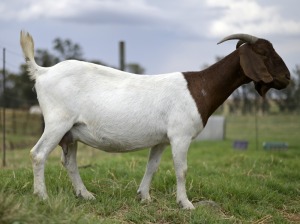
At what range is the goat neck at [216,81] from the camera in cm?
580

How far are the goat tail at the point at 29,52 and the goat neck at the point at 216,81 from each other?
1916 millimetres

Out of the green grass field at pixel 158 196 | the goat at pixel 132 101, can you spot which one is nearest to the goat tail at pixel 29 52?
the goat at pixel 132 101

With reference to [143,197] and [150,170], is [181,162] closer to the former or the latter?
[150,170]

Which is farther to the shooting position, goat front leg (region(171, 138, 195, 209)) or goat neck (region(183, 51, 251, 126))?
goat neck (region(183, 51, 251, 126))

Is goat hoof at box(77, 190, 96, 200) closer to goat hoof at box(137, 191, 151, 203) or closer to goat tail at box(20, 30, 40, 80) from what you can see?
goat hoof at box(137, 191, 151, 203)

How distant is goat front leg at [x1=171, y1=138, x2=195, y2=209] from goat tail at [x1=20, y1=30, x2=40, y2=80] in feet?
6.33

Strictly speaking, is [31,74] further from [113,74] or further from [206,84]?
[206,84]

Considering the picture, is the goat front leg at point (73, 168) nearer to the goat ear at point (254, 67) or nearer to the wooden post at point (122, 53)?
the goat ear at point (254, 67)

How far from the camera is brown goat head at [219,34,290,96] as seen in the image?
5.75m

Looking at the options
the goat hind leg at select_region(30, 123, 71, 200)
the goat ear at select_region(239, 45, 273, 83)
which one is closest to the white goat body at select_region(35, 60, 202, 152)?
the goat hind leg at select_region(30, 123, 71, 200)

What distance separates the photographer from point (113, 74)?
19.3 feet

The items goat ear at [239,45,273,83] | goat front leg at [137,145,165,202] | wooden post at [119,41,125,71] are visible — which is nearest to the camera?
goat ear at [239,45,273,83]

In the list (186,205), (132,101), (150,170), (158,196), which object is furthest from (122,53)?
(186,205)

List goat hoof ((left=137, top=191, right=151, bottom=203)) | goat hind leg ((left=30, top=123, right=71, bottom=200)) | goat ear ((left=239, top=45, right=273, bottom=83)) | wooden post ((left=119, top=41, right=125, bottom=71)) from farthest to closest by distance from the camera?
wooden post ((left=119, top=41, right=125, bottom=71))
goat hoof ((left=137, top=191, right=151, bottom=203))
goat ear ((left=239, top=45, right=273, bottom=83))
goat hind leg ((left=30, top=123, right=71, bottom=200))
